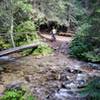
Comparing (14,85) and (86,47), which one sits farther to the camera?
(86,47)

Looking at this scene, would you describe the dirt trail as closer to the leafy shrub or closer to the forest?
the forest

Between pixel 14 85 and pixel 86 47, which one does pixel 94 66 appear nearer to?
pixel 86 47

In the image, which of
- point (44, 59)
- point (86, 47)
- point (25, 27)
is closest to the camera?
point (44, 59)

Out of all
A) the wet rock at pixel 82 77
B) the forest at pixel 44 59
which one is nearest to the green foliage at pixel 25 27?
the forest at pixel 44 59

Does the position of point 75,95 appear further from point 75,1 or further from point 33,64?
point 75,1

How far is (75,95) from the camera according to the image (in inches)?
334

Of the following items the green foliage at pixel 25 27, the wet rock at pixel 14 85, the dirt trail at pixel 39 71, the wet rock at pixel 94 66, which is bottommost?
the wet rock at pixel 94 66

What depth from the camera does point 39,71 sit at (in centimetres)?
1200

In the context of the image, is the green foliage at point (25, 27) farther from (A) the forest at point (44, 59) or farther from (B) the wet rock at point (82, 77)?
(B) the wet rock at point (82, 77)

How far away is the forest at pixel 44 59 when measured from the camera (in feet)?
28.5

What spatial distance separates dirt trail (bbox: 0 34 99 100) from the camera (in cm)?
978

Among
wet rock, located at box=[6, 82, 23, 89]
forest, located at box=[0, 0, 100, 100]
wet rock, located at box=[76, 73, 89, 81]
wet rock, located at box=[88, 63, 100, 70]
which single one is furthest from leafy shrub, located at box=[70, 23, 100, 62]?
wet rock, located at box=[6, 82, 23, 89]

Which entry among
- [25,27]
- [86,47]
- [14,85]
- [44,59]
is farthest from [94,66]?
[25,27]

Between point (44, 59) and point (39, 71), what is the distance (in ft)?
8.89
